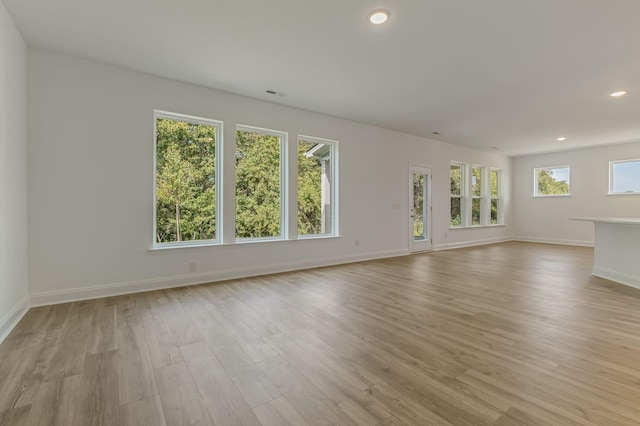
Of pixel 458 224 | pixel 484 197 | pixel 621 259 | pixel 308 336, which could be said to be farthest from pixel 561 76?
pixel 484 197

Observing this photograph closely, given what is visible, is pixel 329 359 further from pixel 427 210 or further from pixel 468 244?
pixel 468 244

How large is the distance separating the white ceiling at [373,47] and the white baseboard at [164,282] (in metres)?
2.73

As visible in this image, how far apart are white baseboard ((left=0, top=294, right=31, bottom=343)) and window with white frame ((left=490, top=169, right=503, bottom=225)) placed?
10.9 m

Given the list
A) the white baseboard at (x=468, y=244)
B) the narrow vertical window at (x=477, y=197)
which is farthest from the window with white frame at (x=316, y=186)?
the narrow vertical window at (x=477, y=197)

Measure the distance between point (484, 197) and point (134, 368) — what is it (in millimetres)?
9766

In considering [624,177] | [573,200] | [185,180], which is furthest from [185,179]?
[624,177]

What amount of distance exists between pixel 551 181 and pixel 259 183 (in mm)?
9268

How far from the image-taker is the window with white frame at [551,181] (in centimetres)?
880

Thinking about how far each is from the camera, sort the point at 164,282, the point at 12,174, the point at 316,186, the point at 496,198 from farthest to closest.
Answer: the point at 496,198
the point at 316,186
the point at 164,282
the point at 12,174

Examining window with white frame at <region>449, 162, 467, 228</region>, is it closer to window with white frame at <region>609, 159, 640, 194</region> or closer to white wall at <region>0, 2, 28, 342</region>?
window with white frame at <region>609, 159, 640, 194</region>

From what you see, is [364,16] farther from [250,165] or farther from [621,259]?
[621,259]

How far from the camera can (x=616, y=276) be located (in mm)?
4332

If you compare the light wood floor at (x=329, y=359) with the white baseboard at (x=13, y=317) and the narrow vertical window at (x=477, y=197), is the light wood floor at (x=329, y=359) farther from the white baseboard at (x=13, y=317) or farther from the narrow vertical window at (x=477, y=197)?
the narrow vertical window at (x=477, y=197)

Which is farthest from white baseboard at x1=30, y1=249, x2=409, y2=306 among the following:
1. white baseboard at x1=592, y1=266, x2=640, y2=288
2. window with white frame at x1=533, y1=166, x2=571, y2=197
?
window with white frame at x1=533, y1=166, x2=571, y2=197
